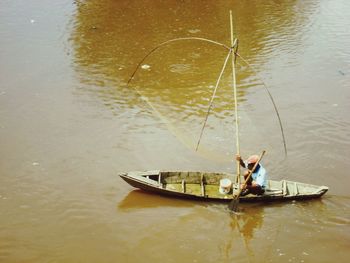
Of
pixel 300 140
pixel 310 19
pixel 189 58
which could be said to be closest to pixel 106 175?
pixel 300 140

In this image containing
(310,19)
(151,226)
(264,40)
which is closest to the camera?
(151,226)

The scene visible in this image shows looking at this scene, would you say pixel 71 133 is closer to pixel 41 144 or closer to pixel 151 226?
pixel 41 144

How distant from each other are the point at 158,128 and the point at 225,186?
2.94 m

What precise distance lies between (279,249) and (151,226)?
7.11 ft

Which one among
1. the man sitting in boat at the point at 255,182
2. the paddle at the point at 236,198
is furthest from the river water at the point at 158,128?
the man sitting in boat at the point at 255,182

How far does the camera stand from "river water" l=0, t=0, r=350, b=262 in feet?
20.9

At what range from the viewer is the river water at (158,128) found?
251 inches

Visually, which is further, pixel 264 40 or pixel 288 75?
pixel 264 40

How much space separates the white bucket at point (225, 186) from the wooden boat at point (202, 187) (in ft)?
0.17

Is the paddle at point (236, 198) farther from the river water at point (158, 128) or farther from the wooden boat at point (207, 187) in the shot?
the river water at point (158, 128)

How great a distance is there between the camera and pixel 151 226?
6.64 meters

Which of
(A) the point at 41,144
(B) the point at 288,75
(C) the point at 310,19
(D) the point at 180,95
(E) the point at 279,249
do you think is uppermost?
(C) the point at 310,19

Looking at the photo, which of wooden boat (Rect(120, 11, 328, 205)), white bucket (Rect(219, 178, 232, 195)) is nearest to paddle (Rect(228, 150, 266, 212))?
wooden boat (Rect(120, 11, 328, 205))

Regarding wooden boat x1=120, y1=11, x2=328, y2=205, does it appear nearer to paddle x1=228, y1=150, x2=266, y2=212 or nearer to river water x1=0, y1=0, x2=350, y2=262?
paddle x1=228, y1=150, x2=266, y2=212
